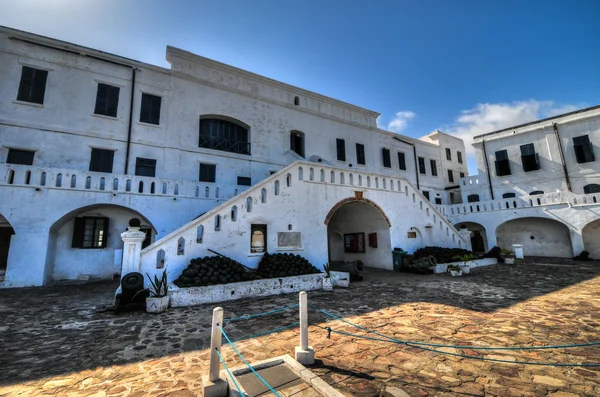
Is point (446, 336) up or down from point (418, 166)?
down

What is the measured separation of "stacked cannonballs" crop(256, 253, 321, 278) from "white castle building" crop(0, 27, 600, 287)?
495 mm

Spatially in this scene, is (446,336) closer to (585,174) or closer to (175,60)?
(175,60)

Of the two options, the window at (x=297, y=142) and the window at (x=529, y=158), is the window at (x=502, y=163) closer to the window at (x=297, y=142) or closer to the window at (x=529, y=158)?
the window at (x=529, y=158)

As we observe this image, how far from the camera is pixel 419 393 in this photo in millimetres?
3186

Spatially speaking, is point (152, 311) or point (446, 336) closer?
point (446, 336)

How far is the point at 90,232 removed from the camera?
1267cm

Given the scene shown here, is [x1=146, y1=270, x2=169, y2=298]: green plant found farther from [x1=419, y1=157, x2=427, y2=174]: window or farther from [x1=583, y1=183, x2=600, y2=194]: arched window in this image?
[x1=583, y1=183, x2=600, y2=194]: arched window

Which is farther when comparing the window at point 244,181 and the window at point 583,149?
the window at point 583,149

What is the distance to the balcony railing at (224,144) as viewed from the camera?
54.1ft

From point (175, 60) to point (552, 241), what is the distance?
2839 cm

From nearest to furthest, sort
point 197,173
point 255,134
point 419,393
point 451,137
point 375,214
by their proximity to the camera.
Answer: point 419,393 → point 375,214 → point 197,173 → point 255,134 → point 451,137

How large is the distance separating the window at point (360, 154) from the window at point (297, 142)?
5234 millimetres

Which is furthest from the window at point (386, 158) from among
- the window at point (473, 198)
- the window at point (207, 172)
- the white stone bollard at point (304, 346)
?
the white stone bollard at point (304, 346)

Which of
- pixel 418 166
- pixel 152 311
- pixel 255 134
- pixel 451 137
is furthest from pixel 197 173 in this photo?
pixel 451 137
